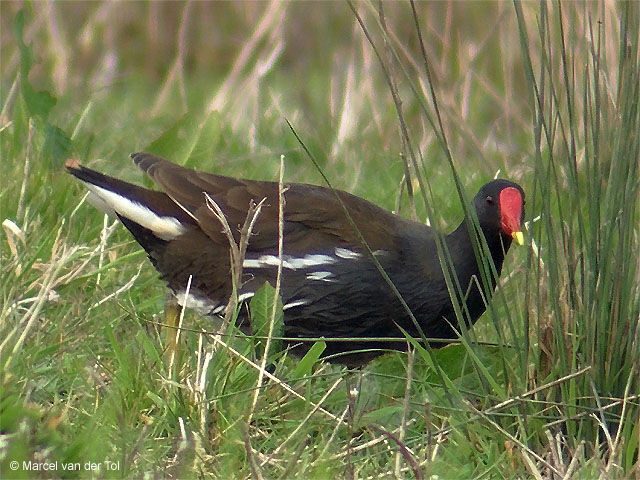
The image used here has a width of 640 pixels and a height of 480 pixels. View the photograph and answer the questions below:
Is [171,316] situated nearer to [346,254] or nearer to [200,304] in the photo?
[200,304]

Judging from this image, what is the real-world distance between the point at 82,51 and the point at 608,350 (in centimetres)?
513

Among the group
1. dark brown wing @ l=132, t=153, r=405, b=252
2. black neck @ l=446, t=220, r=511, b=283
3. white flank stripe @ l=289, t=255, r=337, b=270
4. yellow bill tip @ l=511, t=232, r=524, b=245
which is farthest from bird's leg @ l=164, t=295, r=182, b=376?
yellow bill tip @ l=511, t=232, r=524, b=245

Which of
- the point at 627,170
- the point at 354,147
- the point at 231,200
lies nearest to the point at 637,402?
the point at 627,170

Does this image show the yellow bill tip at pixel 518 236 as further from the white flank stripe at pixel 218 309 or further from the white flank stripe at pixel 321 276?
the white flank stripe at pixel 218 309

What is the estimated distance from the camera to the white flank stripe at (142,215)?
125 inches

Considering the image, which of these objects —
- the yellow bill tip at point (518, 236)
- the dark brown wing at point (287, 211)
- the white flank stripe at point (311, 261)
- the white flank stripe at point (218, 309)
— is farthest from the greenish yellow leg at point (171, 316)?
the yellow bill tip at point (518, 236)

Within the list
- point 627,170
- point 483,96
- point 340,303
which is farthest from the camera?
point 483,96

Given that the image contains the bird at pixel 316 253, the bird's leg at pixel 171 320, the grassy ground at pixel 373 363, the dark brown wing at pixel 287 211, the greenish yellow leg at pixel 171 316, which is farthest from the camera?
the dark brown wing at pixel 287 211

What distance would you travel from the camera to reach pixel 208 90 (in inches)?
251

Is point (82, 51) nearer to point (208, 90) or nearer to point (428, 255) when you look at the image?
point (208, 90)

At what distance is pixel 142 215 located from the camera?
3.18 m

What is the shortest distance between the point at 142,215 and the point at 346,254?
25.1 inches

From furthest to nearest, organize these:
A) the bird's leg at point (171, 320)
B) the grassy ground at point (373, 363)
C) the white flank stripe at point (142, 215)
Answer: the white flank stripe at point (142, 215) → the bird's leg at point (171, 320) → the grassy ground at point (373, 363)

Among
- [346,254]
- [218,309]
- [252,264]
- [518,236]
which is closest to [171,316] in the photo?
[218,309]
